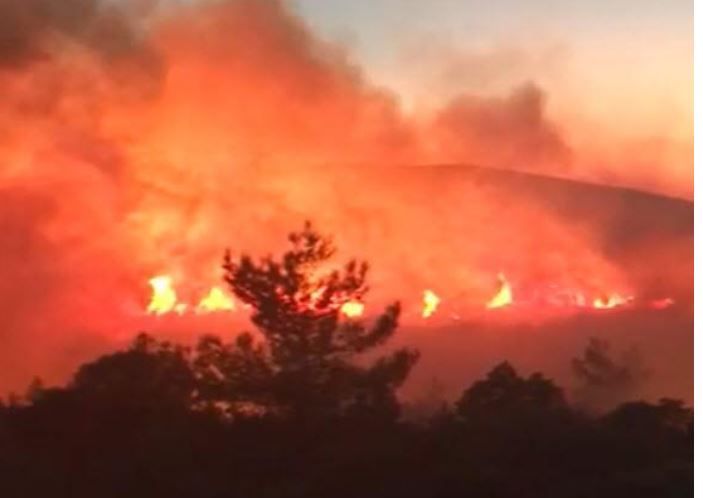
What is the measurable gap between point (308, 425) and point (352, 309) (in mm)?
150

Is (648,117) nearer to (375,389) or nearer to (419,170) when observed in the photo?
(419,170)

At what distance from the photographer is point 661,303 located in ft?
4.81

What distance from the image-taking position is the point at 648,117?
4.89 feet

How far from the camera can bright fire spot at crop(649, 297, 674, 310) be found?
57.5 inches

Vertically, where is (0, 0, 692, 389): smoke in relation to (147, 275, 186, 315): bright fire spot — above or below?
above

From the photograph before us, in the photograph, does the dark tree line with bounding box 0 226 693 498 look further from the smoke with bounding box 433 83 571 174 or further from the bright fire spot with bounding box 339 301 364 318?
the smoke with bounding box 433 83 571 174

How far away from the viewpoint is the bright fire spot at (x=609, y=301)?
1.45 meters

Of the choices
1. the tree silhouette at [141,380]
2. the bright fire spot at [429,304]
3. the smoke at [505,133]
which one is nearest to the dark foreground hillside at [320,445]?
the tree silhouette at [141,380]

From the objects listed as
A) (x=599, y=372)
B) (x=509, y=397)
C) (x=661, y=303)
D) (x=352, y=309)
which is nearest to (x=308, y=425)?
(x=352, y=309)

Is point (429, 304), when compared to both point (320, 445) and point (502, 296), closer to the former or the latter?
point (502, 296)

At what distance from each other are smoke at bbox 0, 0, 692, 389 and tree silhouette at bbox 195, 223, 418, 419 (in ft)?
0.09

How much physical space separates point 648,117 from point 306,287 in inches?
19.5

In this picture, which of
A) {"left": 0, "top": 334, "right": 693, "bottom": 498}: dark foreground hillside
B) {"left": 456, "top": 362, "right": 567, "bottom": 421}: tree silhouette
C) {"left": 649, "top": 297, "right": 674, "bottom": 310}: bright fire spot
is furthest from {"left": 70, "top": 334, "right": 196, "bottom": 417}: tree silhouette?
{"left": 649, "top": 297, "right": 674, "bottom": 310}: bright fire spot

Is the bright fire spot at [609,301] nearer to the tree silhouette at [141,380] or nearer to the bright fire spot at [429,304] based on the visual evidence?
the bright fire spot at [429,304]
